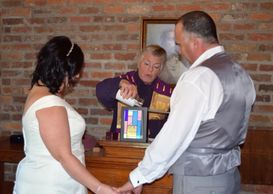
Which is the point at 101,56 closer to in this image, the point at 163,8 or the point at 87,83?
the point at 87,83

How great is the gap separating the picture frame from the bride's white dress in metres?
0.27

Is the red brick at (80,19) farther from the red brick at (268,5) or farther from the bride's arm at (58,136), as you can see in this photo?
the bride's arm at (58,136)

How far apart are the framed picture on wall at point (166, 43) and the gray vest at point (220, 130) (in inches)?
54.8

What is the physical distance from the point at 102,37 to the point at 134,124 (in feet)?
4.50

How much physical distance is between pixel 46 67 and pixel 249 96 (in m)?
0.83

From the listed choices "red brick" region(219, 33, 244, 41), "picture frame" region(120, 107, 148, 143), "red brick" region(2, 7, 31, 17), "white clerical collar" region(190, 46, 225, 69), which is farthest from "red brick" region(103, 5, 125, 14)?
"white clerical collar" region(190, 46, 225, 69)

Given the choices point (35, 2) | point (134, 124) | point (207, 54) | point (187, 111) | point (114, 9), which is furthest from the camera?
point (35, 2)

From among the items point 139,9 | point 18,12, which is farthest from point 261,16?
point 18,12

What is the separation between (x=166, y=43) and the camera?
3.01 metres

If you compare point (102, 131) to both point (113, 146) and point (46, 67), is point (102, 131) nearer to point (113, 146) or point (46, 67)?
point (113, 146)

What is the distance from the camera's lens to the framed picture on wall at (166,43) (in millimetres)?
2996

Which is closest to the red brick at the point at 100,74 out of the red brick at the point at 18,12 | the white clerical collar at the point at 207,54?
the red brick at the point at 18,12

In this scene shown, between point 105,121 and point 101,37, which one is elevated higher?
point 101,37

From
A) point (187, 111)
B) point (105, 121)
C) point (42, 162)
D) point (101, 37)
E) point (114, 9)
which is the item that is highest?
point (114, 9)
